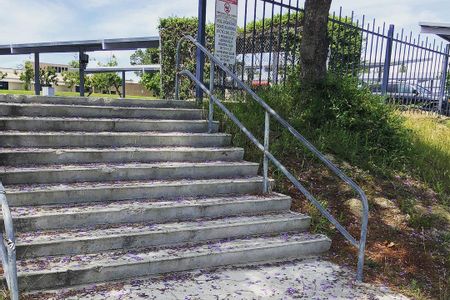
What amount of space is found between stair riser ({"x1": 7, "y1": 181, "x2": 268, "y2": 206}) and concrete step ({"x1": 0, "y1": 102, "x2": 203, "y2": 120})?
1624mm

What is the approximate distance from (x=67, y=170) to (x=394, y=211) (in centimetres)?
390

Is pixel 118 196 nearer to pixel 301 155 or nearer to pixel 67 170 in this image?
pixel 67 170

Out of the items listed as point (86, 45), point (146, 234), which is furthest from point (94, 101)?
point (86, 45)

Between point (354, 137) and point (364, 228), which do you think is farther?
point (354, 137)

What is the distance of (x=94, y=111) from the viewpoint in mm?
5574

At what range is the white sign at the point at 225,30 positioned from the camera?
6.40 meters

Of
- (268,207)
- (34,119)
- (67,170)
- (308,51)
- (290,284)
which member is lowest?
(290,284)

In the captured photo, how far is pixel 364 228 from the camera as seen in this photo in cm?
375

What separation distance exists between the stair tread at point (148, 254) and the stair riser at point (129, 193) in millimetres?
734

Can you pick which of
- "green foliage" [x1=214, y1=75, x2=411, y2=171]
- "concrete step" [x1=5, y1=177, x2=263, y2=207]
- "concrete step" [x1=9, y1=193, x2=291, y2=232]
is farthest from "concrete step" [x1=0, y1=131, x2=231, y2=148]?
"concrete step" [x1=9, y1=193, x2=291, y2=232]

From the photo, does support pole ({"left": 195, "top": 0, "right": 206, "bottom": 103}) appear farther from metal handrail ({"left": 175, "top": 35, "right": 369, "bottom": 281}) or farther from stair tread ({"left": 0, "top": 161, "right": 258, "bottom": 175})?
stair tread ({"left": 0, "top": 161, "right": 258, "bottom": 175})

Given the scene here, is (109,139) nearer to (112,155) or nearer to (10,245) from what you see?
(112,155)

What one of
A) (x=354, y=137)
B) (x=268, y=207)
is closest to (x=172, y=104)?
(x=268, y=207)

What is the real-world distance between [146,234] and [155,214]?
15.1 inches
